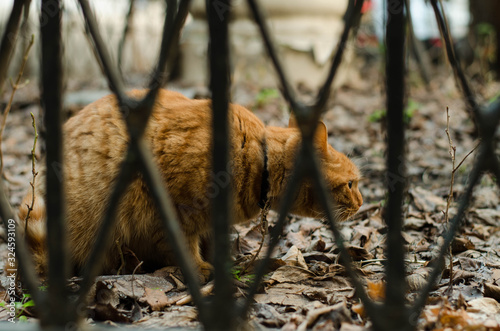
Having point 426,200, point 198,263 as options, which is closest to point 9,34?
point 198,263

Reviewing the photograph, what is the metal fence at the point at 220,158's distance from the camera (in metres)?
1.26

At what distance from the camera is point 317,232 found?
3.15 m

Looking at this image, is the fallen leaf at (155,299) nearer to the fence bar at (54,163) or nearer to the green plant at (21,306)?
the green plant at (21,306)

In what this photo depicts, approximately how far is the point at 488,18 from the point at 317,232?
270 inches

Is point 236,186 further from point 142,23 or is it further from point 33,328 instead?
point 142,23

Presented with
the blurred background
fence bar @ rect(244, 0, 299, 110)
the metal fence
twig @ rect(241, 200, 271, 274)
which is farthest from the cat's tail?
the blurred background

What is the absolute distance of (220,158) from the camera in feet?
4.28

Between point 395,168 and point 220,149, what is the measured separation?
1.53 ft

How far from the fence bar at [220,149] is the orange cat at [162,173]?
114 cm

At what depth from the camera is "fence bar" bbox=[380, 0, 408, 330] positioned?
1.22m

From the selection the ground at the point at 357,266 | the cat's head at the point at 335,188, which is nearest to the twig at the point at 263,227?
the ground at the point at 357,266

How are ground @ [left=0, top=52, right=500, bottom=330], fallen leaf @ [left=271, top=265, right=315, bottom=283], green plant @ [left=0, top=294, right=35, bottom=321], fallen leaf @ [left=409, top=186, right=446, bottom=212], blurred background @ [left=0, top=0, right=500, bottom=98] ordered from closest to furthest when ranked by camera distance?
ground @ [left=0, top=52, right=500, bottom=330] → green plant @ [left=0, top=294, right=35, bottom=321] → fallen leaf @ [left=271, top=265, right=315, bottom=283] → fallen leaf @ [left=409, top=186, right=446, bottom=212] → blurred background @ [left=0, top=0, right=500, bottom=98]

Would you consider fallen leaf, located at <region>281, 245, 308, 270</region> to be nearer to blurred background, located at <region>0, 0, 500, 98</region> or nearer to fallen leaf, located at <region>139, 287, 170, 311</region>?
fallen leaf, located at <region>139, 287, 170, 311</region>

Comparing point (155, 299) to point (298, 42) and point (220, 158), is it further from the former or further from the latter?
point (298, 42)
